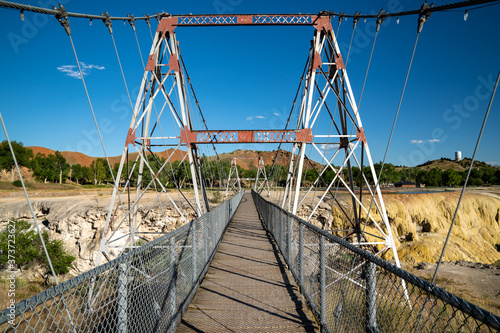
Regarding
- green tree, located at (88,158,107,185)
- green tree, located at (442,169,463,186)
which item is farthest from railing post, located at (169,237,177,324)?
green tree, located at (442,169,463,186)

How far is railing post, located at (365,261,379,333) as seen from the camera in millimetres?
2469

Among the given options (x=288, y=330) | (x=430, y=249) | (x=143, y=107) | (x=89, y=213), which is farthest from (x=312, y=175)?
(x=288, y=330)

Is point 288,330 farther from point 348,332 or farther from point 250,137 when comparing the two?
point 250,137

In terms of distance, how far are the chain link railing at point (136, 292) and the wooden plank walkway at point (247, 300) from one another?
29 cm

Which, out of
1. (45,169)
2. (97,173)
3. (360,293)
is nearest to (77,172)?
(97,173)

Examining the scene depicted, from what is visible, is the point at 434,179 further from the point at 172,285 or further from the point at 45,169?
the point at 45,169

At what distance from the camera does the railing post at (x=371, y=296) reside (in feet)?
8.10

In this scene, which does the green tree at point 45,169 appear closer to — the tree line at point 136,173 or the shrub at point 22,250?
the tree line at point 136,173

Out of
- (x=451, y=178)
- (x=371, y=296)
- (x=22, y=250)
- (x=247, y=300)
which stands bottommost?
(x=22, y=250)

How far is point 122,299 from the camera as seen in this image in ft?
7.84

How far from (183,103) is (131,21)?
3565 mm

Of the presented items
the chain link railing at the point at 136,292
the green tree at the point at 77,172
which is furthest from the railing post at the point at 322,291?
the green tree at the point at 77,172

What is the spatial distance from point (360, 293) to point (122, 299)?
2279 mm

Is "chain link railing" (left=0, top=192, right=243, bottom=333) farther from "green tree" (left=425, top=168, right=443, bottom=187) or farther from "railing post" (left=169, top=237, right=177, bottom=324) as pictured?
"green tree" (left=425, top=168, right=443, bottom=187)
